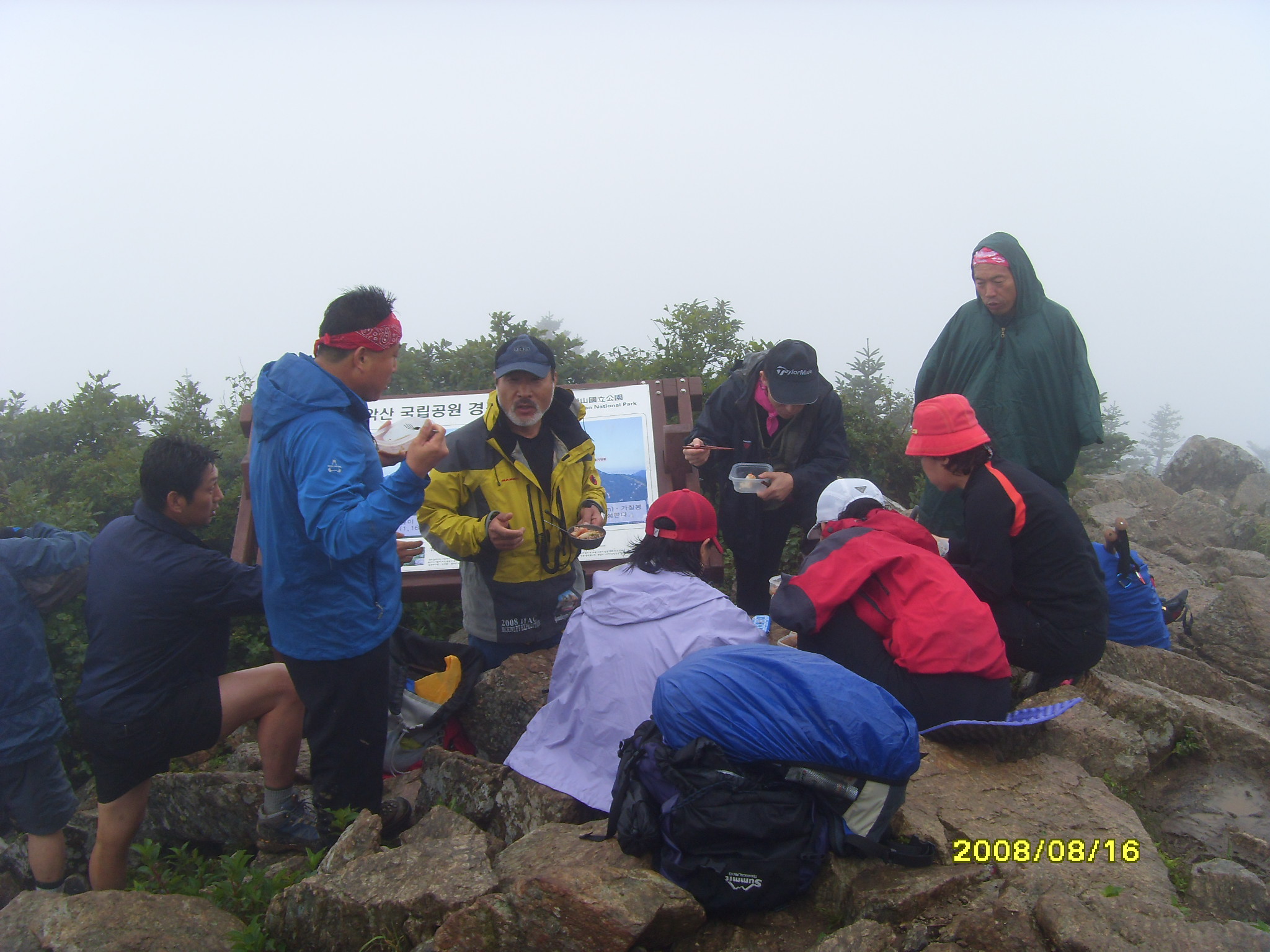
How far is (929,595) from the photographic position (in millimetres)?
3127

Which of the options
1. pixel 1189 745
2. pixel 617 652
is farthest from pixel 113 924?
pixel 1189 745

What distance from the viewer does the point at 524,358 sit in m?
3.81

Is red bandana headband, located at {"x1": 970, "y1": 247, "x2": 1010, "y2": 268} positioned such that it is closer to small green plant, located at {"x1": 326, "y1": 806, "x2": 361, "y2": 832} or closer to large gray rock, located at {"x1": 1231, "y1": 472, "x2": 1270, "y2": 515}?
small green plant, located at {"x1": 326, "y1": 806, "x2": 361, "y2": 832}

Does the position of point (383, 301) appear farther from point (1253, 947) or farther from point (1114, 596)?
point (1114, 596)

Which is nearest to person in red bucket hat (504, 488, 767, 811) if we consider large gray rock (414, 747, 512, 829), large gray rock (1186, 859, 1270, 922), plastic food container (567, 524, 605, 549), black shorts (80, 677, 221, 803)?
large gray rock (414, 747, 512, 829)

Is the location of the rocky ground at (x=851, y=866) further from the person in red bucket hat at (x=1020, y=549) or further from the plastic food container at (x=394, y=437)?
the plastic food container at (x=394, y=437)

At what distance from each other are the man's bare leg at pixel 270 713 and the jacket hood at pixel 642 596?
1.35 metres

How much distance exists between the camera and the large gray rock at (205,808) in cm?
383

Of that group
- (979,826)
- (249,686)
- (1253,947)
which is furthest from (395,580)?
(1253,947)

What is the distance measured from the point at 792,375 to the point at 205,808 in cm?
371

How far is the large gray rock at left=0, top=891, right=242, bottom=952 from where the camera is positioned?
264cm

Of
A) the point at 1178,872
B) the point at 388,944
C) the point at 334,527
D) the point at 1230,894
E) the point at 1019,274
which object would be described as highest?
the point at 1019,274

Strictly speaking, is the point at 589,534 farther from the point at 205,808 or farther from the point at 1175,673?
the point at 1175,673

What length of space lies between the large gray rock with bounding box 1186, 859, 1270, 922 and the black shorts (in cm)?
375
